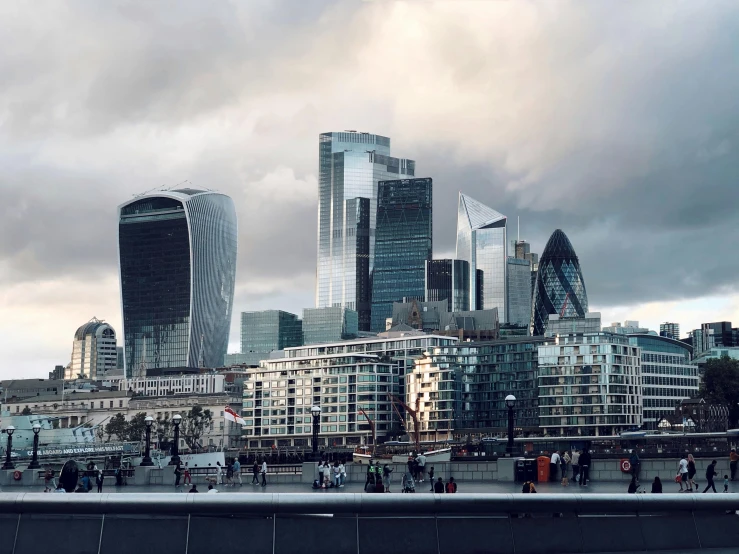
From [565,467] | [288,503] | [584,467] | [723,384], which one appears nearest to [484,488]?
[584,467]

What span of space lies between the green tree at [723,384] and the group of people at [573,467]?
121 metres

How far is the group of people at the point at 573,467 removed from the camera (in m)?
52.2

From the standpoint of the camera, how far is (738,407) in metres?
165

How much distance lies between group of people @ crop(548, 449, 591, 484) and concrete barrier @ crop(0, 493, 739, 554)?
72.3ft

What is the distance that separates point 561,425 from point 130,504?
17080 centimetres

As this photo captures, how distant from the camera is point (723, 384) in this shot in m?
176

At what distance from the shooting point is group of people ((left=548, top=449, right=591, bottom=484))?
52188 millimetres

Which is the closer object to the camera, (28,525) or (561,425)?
(28,525)

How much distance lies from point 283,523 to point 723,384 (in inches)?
6340

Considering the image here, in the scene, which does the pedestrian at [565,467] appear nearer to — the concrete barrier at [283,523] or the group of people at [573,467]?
the group of people at [573,467]

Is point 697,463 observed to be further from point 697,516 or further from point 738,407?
point 738,407

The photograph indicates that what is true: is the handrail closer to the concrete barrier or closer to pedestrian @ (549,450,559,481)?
the concrete barrier

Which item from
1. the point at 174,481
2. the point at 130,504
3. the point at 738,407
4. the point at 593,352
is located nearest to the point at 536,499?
the point at 130,504

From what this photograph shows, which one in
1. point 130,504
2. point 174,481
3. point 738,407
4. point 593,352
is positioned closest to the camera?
point 130,504
